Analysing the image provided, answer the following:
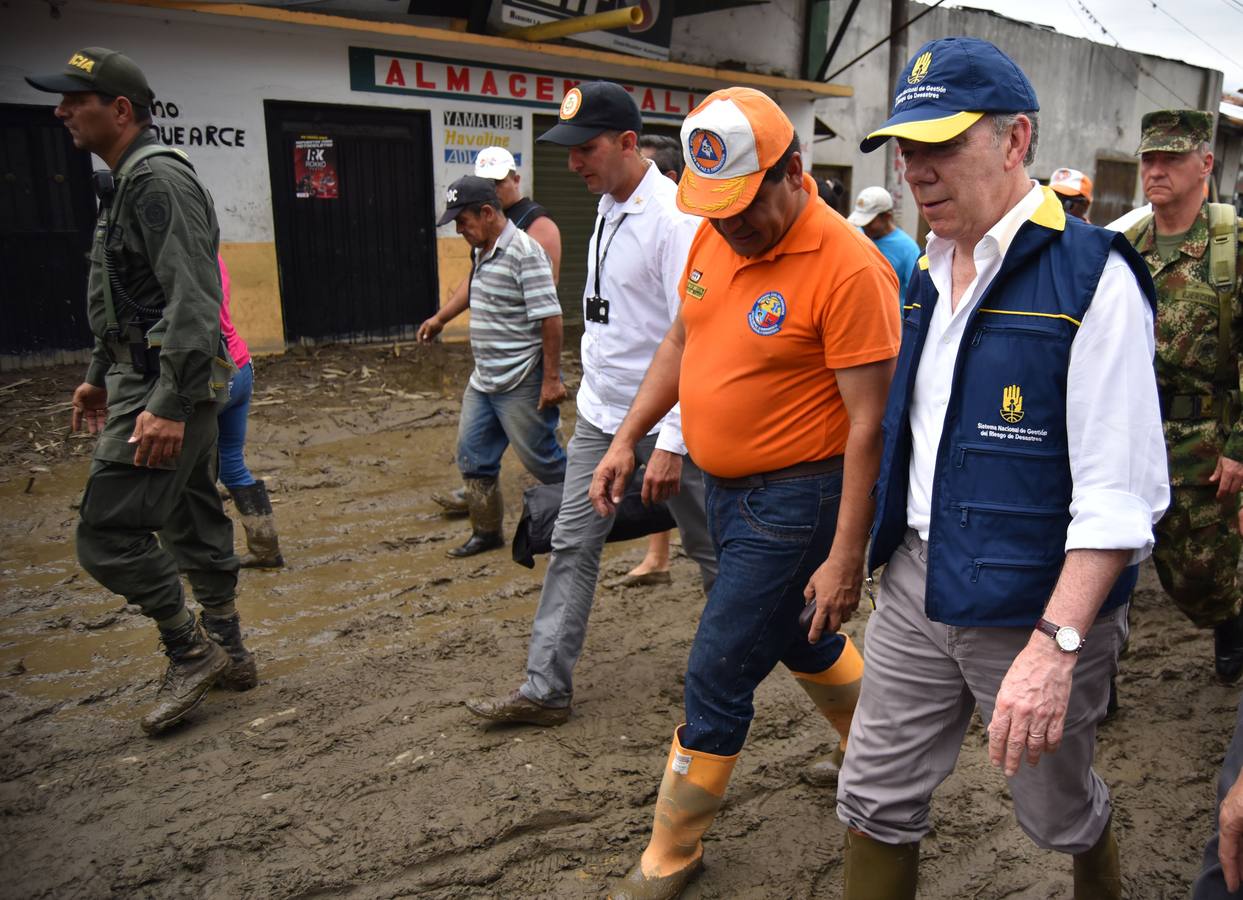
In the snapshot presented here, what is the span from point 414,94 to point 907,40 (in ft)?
31.9

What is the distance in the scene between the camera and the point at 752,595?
A: 2.62 meters

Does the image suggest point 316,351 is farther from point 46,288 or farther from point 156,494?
point 156,494

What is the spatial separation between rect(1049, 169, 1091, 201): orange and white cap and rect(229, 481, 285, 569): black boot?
5.01 meters

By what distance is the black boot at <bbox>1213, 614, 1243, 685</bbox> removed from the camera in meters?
4.00

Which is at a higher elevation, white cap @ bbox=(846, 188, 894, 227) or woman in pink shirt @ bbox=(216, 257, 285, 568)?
white cap @ bbox=(846, 188, 894, 227)

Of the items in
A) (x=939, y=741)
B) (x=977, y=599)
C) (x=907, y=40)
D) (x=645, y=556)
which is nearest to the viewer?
(x=977, y=599)

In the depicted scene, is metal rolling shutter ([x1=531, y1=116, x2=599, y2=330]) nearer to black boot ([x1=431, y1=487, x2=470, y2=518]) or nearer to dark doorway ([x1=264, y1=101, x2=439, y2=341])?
dark doorway ([x1=264, y1=101, x2=439, y2=341])

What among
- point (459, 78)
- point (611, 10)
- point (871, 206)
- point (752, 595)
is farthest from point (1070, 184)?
point (611, 10)

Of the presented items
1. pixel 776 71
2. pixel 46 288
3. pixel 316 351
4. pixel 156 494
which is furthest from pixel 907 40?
pixel 156 494

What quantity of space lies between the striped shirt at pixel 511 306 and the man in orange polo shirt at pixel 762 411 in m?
2.36

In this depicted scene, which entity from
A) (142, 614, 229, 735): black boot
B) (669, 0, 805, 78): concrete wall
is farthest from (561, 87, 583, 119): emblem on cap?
(669, 0, 805, 78): concrete wall

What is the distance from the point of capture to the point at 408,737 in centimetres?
354

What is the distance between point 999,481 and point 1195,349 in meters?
2.13

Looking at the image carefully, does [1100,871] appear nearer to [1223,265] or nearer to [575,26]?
[1223,265]
